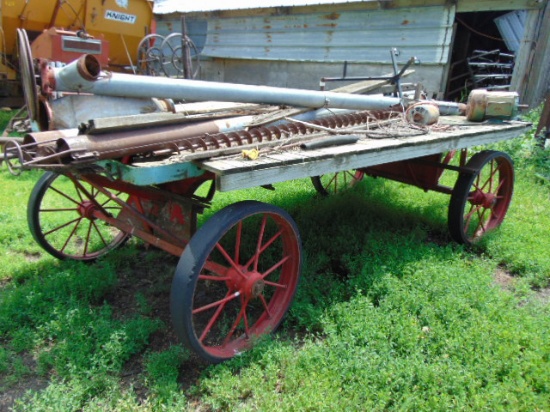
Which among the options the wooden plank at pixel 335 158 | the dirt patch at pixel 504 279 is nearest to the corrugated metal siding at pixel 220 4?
the wooden plank at pixel 335 158

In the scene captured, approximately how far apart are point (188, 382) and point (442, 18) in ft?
24.6

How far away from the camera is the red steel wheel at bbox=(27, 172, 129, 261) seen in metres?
3.51

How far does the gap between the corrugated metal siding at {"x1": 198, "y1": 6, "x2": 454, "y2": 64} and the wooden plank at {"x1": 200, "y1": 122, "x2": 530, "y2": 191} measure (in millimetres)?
4614

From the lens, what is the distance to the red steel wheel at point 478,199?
159 inches

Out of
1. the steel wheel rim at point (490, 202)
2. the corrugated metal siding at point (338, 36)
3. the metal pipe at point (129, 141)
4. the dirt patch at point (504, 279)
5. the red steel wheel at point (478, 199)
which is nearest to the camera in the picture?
the metal pipe at point (129, 141)

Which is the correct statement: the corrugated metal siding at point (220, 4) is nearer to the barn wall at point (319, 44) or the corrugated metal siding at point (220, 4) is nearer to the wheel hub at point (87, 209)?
the barn wall at point (319, 44)

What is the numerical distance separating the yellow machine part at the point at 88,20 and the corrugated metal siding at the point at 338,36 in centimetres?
253

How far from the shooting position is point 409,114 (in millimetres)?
4039

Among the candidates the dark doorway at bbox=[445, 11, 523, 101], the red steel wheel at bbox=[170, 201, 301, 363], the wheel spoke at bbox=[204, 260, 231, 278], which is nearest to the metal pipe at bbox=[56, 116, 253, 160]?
the red steel wheel at bbox=[170, 201, 301, 363]

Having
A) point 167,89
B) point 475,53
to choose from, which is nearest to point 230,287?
point 167,89

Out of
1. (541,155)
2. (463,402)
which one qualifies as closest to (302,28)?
(541,155)

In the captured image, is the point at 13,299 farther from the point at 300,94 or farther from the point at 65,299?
the point at 300,94

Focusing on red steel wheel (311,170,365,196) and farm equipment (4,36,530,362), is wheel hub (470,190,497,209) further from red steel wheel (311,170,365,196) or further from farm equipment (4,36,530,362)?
red steel wheel (311,170,365,196)

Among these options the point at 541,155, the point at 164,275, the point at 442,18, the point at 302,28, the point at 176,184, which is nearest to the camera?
the point at 176,184
